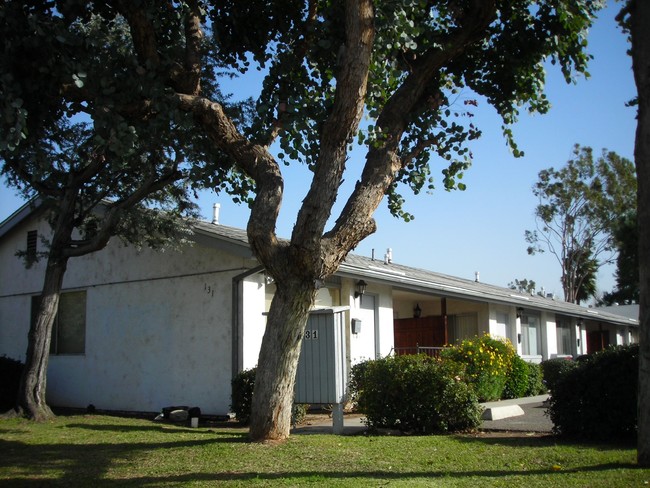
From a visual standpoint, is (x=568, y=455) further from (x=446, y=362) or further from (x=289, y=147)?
(x=289, y=147)

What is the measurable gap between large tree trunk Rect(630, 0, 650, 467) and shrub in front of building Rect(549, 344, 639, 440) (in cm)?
253

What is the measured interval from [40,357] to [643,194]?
446 inches

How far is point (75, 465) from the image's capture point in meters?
8.05

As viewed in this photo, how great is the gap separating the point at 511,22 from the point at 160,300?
983cm

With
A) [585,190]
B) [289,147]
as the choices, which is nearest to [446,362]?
[289,147]

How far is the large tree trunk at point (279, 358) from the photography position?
27.7 feet

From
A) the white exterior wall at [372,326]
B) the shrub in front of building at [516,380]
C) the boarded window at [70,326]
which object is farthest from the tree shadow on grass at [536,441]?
the boarded window at [70,326]

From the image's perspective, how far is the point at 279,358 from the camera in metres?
8.45

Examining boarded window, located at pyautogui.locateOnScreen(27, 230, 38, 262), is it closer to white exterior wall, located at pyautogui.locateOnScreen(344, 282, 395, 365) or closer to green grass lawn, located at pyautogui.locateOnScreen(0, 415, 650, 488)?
white exterior wall, located at pyautogui.locateOnScreen(344, 282, 395, 365)

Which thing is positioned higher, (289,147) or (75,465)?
(289,147)

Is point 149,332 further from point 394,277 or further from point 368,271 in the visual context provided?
point 394,277

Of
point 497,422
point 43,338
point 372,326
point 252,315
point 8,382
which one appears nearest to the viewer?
point 497,422

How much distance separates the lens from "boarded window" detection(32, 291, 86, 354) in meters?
17.5

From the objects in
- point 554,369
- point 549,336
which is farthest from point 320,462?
point 549,336
